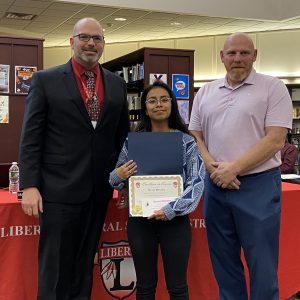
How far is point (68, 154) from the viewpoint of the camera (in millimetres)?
2158

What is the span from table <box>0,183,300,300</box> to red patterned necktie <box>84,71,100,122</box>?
2.32 ft

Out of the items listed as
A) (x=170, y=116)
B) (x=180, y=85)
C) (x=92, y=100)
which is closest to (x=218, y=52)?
(x=180, y=85)

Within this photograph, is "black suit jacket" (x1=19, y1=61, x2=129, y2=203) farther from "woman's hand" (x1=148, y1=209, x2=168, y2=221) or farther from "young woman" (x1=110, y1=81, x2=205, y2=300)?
"woman's hand" (x1=148, y1=209, x2=168, y2=221)

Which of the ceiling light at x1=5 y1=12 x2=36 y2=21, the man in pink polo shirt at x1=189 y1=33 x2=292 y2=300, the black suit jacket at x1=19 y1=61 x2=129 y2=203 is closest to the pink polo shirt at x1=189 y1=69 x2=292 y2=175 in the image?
the man in pink polo shirt at x1=189 y1=33 x2=292 y2=300

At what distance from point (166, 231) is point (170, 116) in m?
0.61

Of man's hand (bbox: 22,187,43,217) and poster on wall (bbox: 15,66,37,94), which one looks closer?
man's hand (bbox: 22,187,43,217)

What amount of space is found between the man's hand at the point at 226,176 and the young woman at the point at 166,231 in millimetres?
122

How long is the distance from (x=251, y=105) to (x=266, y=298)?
1035mm

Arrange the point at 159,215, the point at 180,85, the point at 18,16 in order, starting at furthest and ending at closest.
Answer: the point at 18,16
the point at 180,85
the point at 159,215

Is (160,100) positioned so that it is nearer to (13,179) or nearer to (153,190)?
(153,190)

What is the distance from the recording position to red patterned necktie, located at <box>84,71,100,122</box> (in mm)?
2205

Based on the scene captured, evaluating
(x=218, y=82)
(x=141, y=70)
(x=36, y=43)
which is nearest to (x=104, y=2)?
(x=141, y=70)

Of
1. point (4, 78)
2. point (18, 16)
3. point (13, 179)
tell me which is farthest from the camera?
point (18, 16)

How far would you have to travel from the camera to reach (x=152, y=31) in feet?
33.1
